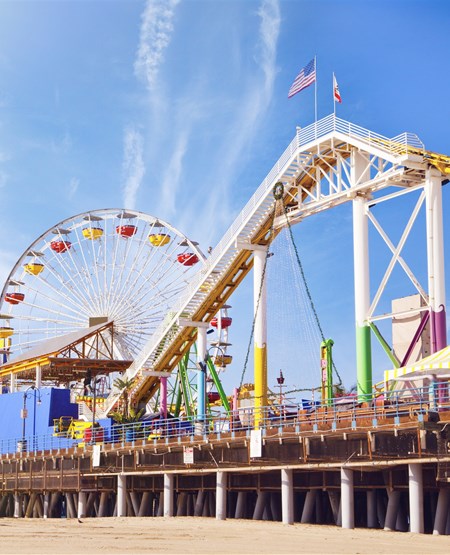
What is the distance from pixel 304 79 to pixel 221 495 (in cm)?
1993

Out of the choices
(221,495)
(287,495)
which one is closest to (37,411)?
(221,495)

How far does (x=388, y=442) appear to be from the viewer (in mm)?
28016

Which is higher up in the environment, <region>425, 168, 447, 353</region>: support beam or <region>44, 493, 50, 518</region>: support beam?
<region>425, 168, 447, 353</region>: support beam

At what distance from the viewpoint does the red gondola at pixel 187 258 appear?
7312 cm

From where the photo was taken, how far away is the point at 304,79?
151ft

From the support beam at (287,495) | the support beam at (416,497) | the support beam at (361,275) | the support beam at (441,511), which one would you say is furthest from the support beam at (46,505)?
the support beam at (441,511)

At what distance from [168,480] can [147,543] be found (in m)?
16.4

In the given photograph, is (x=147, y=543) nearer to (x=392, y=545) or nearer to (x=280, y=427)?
(x=392, y=545)

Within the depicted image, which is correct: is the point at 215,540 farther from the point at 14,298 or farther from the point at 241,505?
the point at 14,298

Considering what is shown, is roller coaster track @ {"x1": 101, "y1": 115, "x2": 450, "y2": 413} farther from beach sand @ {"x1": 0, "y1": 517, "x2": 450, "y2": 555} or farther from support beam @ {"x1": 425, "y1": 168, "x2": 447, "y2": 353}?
beach sand @ {"x1": 0, "y1": 517, "x2": 450, "y2": 555}

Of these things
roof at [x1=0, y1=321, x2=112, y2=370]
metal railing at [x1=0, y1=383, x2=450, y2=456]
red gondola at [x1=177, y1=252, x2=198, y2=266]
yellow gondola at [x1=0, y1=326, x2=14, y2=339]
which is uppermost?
red gondola at [x1=177, y1=252, x2=198, y2=266]

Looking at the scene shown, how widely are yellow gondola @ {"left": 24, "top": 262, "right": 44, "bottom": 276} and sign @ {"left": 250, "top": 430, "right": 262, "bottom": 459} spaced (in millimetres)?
44706

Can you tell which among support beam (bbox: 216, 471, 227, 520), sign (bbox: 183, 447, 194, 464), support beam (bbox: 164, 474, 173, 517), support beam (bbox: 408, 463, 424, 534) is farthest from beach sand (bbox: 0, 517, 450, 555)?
support beam (bbox: 164, 474, 173, 517)

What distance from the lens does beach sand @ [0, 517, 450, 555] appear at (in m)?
21.5
